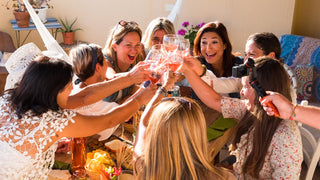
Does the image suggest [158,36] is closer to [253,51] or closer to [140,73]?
[253,51]

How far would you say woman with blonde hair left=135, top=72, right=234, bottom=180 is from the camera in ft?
4.05

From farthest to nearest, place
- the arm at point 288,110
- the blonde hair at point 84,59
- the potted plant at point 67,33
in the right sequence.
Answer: the potted plant at point 67,33
the blonde hair at point 84,59
the arm at point 288,110

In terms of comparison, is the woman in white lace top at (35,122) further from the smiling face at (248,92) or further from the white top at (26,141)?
the smiling face at (248,92)

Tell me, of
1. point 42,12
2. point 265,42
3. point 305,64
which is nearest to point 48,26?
point 42,12

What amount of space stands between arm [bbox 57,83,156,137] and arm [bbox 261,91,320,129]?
0.64 meters

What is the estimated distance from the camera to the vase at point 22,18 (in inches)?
169

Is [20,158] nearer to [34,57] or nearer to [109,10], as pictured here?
[34,57]

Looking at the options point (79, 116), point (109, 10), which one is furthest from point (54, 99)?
point (109, 10)

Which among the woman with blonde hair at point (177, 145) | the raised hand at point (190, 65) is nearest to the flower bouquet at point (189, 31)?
the raised hand at point (190, 65)

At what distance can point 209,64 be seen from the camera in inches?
107

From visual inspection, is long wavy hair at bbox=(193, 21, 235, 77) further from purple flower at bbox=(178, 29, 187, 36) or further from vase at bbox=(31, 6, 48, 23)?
vase at bbox=(31, 6, 48, 23)

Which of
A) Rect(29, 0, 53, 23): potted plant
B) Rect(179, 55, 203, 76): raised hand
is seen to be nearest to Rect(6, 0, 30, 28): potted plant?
Rect(29, 0, 53, 23): potted plant

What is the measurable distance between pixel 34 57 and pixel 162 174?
92 cm

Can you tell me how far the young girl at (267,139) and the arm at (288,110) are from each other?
9 cm
